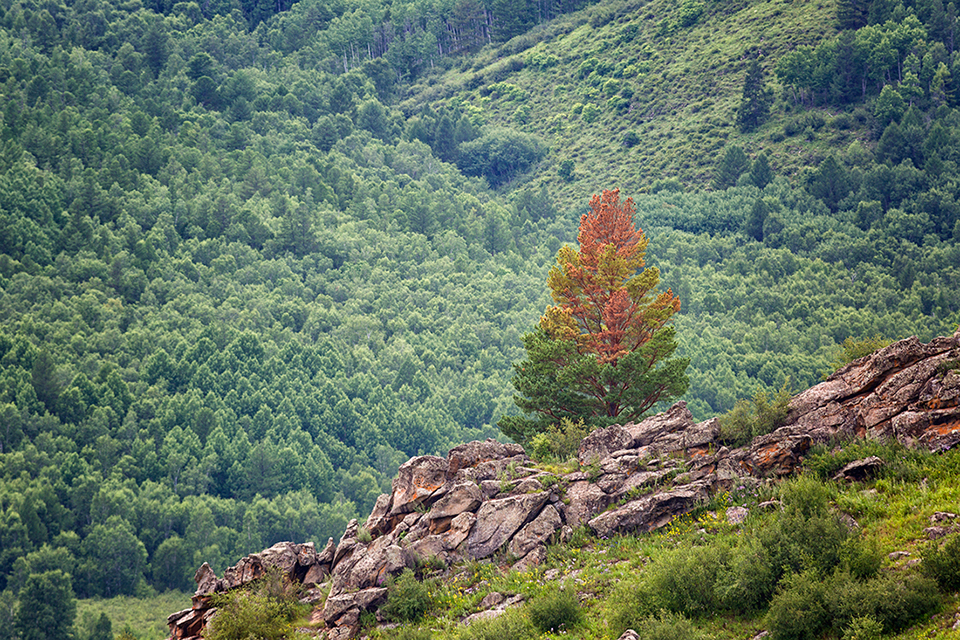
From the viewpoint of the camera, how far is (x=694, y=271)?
133 meters

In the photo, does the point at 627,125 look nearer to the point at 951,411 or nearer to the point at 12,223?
the point at 12,223

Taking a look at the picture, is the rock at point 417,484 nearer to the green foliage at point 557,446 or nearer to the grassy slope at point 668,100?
the green foliage at point 557,446

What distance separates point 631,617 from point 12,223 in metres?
133

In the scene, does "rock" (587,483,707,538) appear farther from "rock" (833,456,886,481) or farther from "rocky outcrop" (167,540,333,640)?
"rocky outcrop" (167,540,333,640)

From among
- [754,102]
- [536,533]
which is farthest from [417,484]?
[754,102]

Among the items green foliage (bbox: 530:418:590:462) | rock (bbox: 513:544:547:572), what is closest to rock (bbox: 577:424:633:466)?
green foliage (bbox: 530:418:590:462)

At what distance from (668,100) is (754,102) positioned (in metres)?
20.1

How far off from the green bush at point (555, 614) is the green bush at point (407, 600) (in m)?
3.67

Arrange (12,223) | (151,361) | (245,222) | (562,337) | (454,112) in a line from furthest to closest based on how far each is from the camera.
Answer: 1. (454,112)
2. (245,222)
3. (12,223)
4. (151,361)
5. (562,337)

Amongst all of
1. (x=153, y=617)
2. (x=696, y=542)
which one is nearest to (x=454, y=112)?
(x=153, y=617)

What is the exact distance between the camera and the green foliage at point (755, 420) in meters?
25.5

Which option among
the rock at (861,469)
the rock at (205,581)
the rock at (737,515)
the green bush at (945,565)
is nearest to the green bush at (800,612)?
the green bush at (945,565)

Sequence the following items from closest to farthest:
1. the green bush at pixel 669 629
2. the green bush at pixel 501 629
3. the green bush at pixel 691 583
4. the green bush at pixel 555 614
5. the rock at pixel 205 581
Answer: the green bush at pixel 669 629 < the green bush at pixel 691 583 < the green bush at pixel 501 629 < the green bush at pixel 555 614 < the rock at pixel 205 581

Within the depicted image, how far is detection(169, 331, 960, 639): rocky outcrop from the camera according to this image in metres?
22.3
